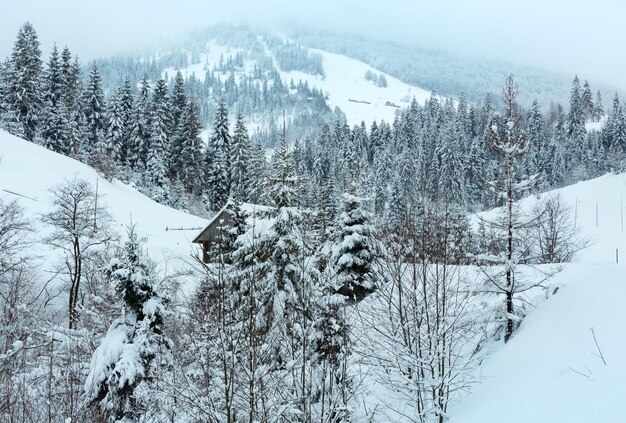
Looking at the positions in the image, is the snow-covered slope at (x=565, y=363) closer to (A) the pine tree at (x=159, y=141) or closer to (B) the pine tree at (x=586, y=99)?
(A) the pine tree at (x=159, y=141)

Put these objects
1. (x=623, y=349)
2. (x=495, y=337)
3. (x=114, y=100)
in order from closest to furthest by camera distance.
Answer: (x=623, y=349) < (x=495, y=337) < (x=114, y=100)

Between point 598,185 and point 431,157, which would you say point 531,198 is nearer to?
point 598,185

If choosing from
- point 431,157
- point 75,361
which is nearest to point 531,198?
point 431,157

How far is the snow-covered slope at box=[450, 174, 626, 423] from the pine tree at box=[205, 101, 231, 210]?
47544 mm

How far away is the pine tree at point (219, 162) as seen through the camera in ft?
203

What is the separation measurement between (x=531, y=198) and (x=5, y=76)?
68.9 metres

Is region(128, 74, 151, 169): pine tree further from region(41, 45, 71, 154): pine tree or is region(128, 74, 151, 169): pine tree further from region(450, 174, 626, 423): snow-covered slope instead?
region(450, 174, 626, 423): snow-covered slope

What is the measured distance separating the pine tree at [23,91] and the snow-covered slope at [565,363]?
5921 centimetres

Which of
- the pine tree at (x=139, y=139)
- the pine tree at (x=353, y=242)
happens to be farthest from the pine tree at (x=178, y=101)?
the pine tree at (x=353, y=242)

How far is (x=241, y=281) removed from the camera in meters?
15.1

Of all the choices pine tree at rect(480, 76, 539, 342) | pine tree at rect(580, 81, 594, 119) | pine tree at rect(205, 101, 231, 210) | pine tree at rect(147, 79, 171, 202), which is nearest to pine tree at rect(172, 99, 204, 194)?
pine tree at rect(205, 101, 231, 210)

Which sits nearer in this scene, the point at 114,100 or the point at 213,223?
the point at 213,223

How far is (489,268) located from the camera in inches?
706

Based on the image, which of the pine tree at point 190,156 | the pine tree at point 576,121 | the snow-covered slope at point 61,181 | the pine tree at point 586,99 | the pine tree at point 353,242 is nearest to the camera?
the pine tree at point 353,242
